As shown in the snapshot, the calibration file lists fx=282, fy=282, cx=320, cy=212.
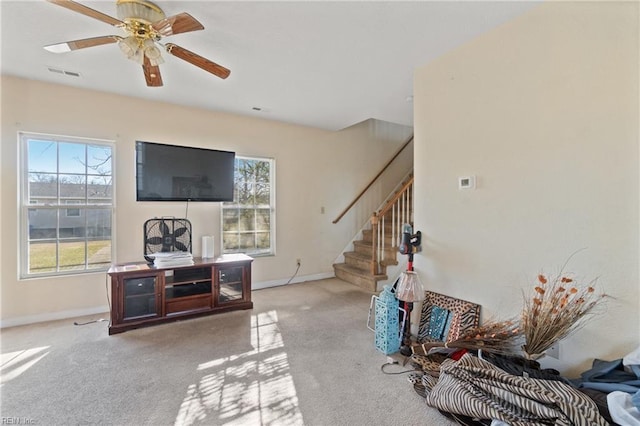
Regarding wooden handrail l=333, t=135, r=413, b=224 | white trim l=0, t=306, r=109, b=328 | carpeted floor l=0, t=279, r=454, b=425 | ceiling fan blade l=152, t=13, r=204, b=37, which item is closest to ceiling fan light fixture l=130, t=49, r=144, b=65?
ceiling fan blade l=152, t=13, r=204, b=37

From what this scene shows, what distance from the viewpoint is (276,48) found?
91.8 inches

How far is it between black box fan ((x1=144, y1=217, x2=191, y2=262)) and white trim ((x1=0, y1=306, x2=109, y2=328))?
86 centimetres

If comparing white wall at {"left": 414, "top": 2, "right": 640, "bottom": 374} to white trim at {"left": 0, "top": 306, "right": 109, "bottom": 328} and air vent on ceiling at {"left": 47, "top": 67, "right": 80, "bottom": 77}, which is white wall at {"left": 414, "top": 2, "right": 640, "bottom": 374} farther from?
white trim at {"left": 0, "top": 306, "right": 109, "bottom": 328}

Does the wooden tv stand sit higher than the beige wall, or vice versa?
the beige wall

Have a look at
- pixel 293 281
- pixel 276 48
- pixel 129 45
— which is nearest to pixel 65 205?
pixel 129 45

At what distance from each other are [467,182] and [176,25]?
2.34 meters

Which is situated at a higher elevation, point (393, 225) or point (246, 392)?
point (393, 225)

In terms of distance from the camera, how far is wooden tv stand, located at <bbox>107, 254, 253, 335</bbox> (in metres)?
2.74

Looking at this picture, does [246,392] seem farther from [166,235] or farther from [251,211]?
[251,211]

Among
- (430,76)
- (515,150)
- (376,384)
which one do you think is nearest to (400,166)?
(430,76)

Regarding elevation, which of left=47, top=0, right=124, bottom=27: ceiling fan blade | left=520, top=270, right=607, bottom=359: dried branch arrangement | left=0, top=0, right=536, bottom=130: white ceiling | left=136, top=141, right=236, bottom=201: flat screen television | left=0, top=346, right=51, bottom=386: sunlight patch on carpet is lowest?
left=0, top=346, right=51, bottom=386: sunlight patch on carpet

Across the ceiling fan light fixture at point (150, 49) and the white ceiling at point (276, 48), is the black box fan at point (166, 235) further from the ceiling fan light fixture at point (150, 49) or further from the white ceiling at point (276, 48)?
the ceiling fan light fixture at point (150, 49)

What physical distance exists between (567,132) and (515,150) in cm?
30

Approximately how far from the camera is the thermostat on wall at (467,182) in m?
2.26
